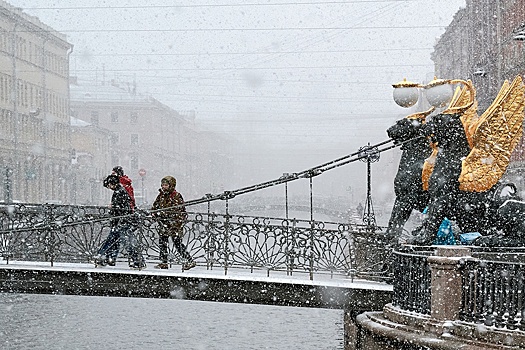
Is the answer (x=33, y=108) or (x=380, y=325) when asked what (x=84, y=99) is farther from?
(x=380, y=325)

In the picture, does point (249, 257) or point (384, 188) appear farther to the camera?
point (384, 188)

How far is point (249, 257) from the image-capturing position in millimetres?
13367

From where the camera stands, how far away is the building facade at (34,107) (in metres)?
49.4

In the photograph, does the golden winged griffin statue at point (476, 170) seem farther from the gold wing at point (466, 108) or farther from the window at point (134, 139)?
the window at point (134, 139)

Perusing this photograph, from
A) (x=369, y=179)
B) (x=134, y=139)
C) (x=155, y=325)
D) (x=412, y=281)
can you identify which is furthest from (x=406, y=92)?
(x=134, y=139)

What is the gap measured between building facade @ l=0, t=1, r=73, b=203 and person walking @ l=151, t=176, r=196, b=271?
105 feet

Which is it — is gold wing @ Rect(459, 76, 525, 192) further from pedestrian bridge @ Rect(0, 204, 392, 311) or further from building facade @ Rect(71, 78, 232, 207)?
building facade @ Rect(71, 78, 232, 207)

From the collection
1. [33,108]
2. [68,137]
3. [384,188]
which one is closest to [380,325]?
[33,108]

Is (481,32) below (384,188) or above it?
above

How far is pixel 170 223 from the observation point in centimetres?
1380

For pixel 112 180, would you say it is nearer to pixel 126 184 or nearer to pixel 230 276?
pixel 126 184

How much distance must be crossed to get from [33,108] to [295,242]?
43.9 m

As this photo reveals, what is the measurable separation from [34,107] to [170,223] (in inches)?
1709

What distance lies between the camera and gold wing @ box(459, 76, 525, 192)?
9664mm
